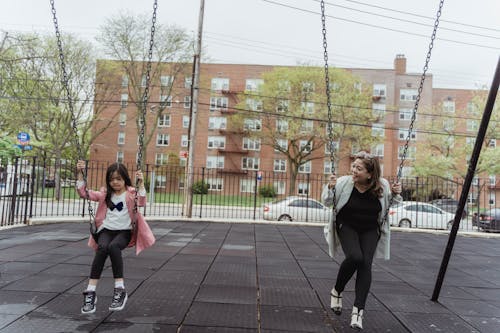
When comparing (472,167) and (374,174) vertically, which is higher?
(472,167)

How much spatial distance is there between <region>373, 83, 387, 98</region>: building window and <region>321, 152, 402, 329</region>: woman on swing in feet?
151

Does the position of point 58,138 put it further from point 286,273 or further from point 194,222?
point 286,273

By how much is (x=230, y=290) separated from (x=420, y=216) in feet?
45.6

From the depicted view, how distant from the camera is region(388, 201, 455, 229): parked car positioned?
53.1 feet

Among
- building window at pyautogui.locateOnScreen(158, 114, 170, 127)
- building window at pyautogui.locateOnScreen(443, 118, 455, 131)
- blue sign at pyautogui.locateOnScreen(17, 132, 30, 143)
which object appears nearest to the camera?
blue sign at pyautogui.locateOnScreen(17, 132, 30, 143)

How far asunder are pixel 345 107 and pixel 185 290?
31960mm

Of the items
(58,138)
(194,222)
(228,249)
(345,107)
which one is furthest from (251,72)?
(228,249)

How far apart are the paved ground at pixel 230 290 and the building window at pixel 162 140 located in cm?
3768

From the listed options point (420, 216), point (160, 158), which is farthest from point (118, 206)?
point (160, 158)

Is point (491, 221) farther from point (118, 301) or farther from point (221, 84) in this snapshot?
point (221, 84)

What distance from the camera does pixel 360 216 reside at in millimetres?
3594

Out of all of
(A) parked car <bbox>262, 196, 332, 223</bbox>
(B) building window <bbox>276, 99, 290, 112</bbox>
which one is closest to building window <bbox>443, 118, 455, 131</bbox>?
(B) building window <bbox>276, 99, 290, 112</bbox>

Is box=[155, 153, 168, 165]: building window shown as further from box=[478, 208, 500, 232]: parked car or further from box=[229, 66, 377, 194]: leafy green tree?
box=[478, 208, 500, 232]: parked car

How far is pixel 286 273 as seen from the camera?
226 inches
